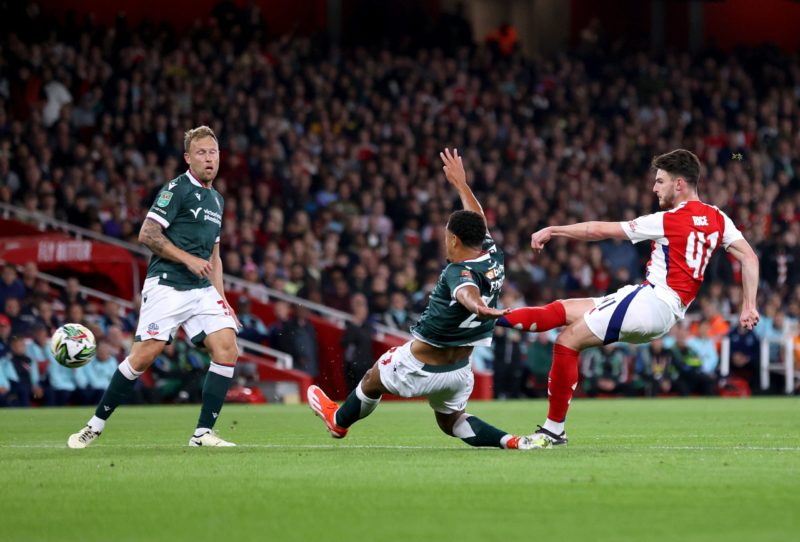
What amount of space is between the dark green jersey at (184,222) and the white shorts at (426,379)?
5.79 ft

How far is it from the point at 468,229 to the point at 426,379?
3.33 feet

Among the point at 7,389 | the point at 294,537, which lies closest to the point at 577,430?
the point at 294,537

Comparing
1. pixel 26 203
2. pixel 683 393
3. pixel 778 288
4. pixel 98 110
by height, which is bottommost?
pixel 683 393

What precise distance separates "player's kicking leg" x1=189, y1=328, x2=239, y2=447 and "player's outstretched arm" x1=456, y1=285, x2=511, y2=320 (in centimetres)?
230

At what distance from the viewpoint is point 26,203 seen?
2114 centimetres

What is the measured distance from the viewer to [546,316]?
9242 mm

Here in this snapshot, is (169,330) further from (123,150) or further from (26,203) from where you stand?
(123,150)

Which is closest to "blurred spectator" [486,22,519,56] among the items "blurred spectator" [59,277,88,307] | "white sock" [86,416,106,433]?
"blurred spectator" [59,277,88,307]

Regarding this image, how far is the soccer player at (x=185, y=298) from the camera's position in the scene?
996 centimetres

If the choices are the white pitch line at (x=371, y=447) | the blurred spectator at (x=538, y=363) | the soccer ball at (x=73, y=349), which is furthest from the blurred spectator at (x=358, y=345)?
the white pitch line at (x=371, y=447)

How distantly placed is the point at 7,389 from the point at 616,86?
16.5 m

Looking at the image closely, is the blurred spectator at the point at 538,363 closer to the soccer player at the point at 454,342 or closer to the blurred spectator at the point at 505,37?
the blurred spectator at the point at 505,37

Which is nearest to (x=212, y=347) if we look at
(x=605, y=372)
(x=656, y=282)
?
(x=656, y=282)

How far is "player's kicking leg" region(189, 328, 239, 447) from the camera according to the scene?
32.9 feet
